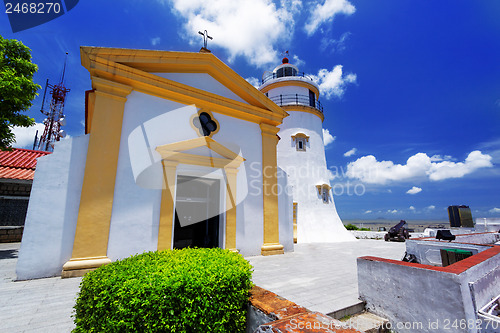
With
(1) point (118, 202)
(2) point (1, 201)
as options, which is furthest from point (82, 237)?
(2) point (1, 201)

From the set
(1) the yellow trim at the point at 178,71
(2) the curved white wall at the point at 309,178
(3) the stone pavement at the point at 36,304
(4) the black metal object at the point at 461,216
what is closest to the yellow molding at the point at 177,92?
(1) the yellow trim at the point at 178,71

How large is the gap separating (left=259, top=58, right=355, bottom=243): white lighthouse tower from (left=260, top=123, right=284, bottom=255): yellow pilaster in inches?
201

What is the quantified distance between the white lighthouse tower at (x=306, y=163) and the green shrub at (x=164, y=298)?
1224 centimetres

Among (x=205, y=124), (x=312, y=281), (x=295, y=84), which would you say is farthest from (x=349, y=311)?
(x=295, y=84)

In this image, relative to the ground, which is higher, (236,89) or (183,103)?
(236,89)

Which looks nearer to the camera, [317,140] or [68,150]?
[68,150]

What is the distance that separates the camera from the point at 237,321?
271 cm

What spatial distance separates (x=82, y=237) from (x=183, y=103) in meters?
5.31

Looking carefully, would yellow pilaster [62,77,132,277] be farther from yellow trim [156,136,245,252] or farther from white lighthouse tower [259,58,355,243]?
white lighthouse tower [259,58,355,243]

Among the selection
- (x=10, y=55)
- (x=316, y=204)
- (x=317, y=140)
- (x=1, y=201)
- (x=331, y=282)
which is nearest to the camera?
(x=331, y=282)

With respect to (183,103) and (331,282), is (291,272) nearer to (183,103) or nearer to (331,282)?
(331,282)

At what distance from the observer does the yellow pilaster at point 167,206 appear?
7008 millimetres

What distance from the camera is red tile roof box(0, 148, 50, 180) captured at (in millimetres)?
10649

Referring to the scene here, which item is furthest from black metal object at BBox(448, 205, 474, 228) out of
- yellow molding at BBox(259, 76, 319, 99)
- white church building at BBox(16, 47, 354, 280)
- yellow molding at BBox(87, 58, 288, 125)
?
yellow molding at BBox(87, 58, 288, 125)
